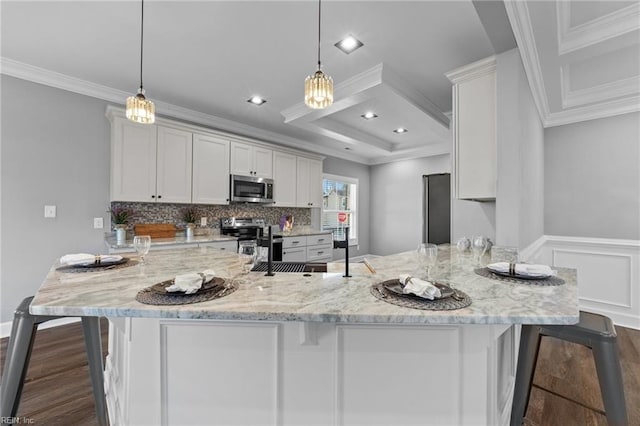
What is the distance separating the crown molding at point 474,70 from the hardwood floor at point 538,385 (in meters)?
2.21

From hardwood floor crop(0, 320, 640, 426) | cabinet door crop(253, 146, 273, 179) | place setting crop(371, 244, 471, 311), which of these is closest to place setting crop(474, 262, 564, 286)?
place setting crop(371, 244, 471, 311)

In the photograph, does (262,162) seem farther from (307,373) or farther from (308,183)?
(307,373)

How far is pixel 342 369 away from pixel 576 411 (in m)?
1.67

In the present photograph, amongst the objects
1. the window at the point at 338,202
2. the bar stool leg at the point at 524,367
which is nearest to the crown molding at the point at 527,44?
the bar stool leg at the point at 524,367

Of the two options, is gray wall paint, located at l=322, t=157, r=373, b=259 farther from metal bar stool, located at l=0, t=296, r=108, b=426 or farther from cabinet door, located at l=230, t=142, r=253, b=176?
metal bar stool, located at l=0, t=296, r=108, b=426

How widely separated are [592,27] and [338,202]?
4.41 metres

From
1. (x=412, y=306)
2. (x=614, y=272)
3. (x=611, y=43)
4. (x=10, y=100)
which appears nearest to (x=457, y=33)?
(x=611, y=43)

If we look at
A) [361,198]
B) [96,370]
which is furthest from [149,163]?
[361,198]

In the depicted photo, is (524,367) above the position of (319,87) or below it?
below

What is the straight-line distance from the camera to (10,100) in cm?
260

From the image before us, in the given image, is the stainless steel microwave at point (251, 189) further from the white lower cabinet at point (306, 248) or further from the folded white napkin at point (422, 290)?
the folded white napkin at point (422, 290)

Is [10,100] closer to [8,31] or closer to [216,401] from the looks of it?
[8,31]

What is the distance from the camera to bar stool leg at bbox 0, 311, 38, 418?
48.4 inches

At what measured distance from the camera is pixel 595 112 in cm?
308
